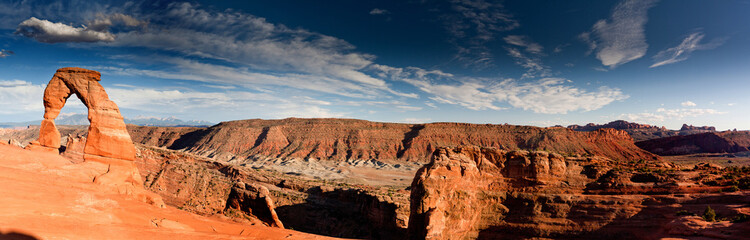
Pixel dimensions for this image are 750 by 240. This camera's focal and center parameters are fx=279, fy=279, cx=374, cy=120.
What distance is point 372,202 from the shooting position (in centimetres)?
2680

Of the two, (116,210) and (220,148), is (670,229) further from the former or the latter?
(220,148)

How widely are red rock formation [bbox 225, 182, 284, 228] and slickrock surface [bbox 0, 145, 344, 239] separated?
9.72 metres

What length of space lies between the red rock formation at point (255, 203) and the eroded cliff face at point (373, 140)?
2615 inches

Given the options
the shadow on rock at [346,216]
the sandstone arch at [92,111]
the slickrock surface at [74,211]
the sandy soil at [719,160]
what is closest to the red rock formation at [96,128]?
the sandstone arch at [92,111]

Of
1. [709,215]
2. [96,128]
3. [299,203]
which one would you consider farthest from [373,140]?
[709,215]

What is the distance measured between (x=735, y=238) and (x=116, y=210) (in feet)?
78.9

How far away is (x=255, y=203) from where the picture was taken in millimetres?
23891

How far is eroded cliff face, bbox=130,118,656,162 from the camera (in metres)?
92.3

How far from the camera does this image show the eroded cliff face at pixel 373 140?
303 feet

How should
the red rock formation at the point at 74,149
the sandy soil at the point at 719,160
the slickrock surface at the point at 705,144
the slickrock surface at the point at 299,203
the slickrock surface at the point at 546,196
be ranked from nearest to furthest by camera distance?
the slickrock surface at the point at 546,196, the slickrock surface at the point at 299,203, the red rock formation at the point at 74,149, the sandy soil at the point at 719,160, the slickrock surface at the point at 705,144

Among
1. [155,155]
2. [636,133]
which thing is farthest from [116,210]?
[636,133]

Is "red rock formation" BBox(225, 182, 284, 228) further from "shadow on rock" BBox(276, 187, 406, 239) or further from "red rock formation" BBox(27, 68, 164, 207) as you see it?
"red rock formation" BBox(27, 68, 164, 207)

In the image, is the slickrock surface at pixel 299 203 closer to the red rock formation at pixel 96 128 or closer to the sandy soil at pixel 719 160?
the red rock formation at pixel 96 128

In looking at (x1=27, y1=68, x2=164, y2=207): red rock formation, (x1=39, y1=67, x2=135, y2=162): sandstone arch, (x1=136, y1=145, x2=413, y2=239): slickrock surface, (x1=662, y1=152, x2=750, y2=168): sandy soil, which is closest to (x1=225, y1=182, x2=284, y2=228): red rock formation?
(x1=136, y1=145, x2=413, y2=239): slickrock surface
